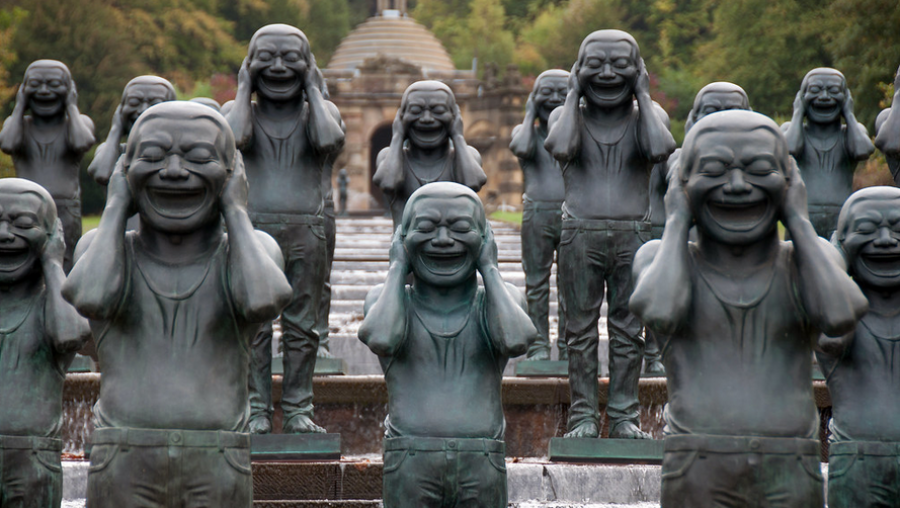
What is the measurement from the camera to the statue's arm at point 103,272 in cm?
568

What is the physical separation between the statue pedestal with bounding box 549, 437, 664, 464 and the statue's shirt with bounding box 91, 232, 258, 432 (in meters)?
3.31

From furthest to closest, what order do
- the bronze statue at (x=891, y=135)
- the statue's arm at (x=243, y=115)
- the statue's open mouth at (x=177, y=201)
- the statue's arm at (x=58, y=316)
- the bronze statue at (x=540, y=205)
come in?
the bronze statue at (x=540, y=205), the bronze statue at (x=891, y=135), the statue's arm at (x=243, y=115), the statue's arm at (x=58, y=316), the statue's open mouth at (x=177, y=201)

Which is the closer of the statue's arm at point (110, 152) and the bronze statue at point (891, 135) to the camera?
the statue's arm at point (110, 152)

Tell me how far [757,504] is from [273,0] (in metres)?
52.9

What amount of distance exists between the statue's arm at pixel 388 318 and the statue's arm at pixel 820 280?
1722mm

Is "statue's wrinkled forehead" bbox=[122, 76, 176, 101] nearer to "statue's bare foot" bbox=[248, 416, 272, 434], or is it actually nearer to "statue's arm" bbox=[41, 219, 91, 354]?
"statue's bare foot" bbox=[248, 416, 272, 434]

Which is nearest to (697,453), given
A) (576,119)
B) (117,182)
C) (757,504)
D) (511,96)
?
(757,504)

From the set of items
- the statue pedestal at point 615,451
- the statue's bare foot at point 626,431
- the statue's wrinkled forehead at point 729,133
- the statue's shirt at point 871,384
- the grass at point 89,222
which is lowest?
the statue pedestal at point 615,451

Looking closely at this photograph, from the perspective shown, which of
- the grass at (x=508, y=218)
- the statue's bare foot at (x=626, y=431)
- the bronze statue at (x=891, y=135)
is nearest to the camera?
the statue's bare foot at (x=626, y=431)

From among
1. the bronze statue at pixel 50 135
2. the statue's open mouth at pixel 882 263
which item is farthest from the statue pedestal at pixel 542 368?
the statue's open mouth at pixel 882 263

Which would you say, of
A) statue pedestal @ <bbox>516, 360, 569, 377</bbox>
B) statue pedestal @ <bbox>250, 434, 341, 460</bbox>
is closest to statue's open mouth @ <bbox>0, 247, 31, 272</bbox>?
statue pedestal @ <bbox>250, 434, 341, 460</bbox>

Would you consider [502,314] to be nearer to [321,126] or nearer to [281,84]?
[321,126]

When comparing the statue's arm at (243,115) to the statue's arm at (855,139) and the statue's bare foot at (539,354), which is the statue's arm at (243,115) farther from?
the statue's arm at (855,139)

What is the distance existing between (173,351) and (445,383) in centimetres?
125
